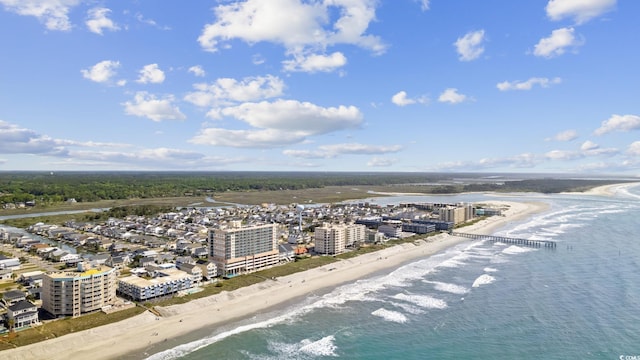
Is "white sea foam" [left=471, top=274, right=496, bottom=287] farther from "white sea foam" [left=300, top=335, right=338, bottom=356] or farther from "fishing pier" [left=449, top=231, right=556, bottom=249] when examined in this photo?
"fishing pier" [left=449, top=231, right=556, bottom=249]

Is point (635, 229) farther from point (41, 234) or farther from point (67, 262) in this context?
point (41, 234)

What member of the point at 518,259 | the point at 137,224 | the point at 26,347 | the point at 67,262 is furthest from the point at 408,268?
the point at 137,224

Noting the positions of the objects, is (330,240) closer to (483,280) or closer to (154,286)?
(483,280)

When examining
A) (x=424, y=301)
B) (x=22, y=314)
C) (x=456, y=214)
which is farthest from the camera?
(x=456, y=214)

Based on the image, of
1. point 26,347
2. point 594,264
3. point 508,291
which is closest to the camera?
point 26,347

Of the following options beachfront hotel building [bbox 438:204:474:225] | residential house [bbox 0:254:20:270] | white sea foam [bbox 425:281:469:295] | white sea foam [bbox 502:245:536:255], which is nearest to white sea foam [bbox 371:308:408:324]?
white sea foam [bbox 425:281:469:295]

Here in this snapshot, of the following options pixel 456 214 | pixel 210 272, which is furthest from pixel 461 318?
pixel 456 214
